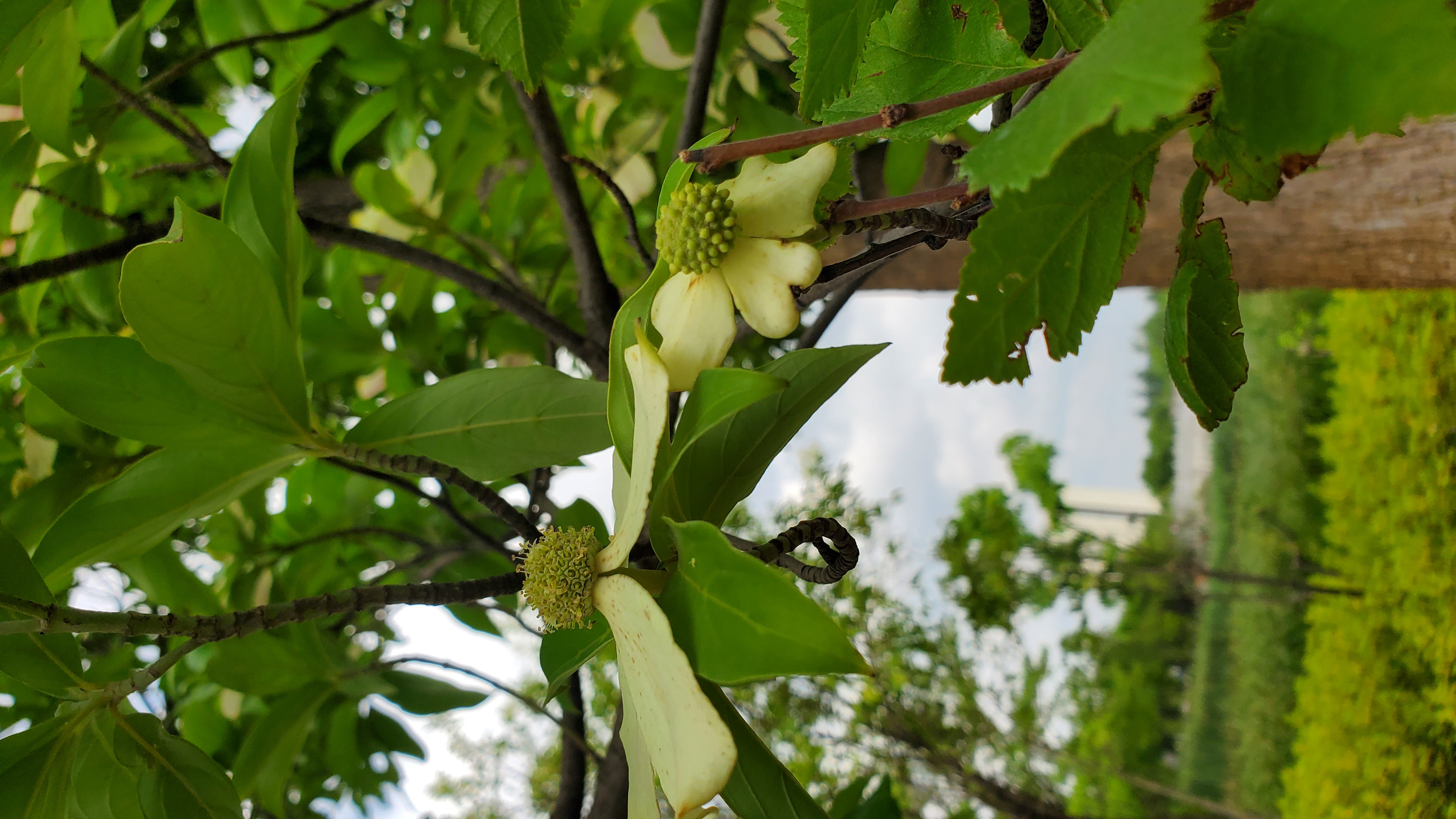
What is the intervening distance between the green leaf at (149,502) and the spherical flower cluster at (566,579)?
15 centimetres

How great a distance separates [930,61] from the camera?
18 centimetres

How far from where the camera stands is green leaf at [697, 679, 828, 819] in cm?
20

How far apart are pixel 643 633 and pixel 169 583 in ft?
1.35

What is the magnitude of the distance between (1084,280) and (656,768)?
0.14 metres

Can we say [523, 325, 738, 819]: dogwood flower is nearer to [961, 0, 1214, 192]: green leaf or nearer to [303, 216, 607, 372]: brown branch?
[961, 0, 1214, 192]: green leaf

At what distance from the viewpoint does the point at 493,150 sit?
22.8 inches

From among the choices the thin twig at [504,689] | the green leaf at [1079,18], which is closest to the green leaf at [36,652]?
the thin twig at [504,689]

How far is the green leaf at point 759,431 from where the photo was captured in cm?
22

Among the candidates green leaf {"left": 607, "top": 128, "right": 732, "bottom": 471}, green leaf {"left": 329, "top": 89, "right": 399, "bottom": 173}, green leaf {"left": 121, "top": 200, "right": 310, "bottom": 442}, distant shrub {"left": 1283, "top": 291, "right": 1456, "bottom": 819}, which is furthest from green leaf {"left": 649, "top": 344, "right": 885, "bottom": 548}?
distant shrub {"left": 1283, "top": 291, "right": 1456, "bottom": 819}

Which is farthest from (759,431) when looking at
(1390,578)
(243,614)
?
(1390,578)

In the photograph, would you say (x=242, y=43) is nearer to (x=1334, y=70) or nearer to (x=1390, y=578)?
(x=1334, y=70)

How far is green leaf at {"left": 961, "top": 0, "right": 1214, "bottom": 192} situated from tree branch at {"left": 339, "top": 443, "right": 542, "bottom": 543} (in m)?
0.21

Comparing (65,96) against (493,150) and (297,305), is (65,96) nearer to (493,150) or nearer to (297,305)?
(297,305)

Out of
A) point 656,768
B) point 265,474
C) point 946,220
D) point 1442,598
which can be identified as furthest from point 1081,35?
point 1442,598
